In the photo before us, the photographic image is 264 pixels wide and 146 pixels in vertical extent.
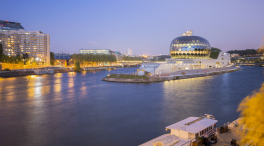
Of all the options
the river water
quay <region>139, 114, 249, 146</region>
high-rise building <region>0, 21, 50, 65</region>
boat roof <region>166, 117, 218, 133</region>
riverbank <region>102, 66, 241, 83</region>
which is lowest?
the river water

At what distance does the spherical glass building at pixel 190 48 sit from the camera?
216ft

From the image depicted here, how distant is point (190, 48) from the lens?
6588cm

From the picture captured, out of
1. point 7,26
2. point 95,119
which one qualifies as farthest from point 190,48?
point 7,26


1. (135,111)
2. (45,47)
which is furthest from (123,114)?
(45,47)

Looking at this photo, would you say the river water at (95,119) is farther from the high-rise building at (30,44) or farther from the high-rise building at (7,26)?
the high-rise building at (7,26)

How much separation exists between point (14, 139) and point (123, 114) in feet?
25.8

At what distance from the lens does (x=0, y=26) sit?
430ft

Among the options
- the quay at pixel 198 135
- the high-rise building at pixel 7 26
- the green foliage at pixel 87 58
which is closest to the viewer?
the quay at pixel 198 135

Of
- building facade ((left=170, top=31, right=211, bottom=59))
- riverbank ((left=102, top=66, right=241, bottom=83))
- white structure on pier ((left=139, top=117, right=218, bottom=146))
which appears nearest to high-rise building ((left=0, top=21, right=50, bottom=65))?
building facade ((left=170, top=31, right=211, bottom=59))

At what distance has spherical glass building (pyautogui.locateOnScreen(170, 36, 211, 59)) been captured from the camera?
216ft

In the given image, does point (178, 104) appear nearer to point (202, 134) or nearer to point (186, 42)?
point (202, 134)

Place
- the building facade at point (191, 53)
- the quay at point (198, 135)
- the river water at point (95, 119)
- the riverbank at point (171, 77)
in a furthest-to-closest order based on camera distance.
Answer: the building facade at point (191, 53) < the riverbank at point (171, 77) < the river water at point (95, 119) < the quay at point (198, 135)

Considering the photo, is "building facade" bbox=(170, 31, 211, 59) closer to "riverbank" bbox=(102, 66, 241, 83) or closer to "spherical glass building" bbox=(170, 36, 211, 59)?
"spherical glass building" bbox=(170, 36, 211, 59)

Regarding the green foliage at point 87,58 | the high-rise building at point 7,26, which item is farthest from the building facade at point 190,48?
the high-rise building at point 7,26
